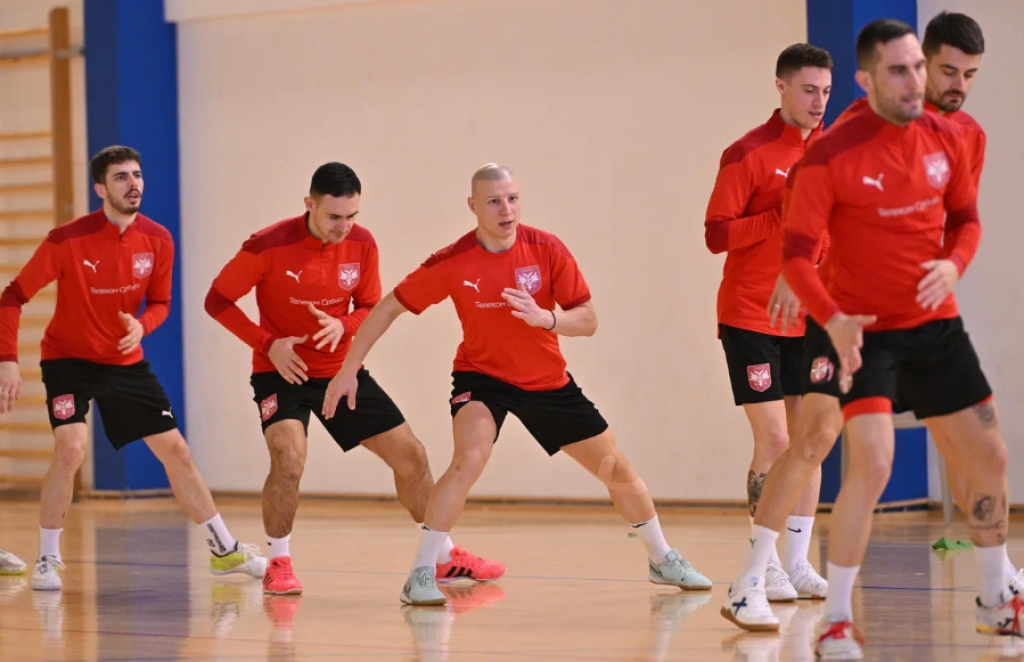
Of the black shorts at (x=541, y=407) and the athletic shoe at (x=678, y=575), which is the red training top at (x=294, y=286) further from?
the athletic shoe at (x=678, y=575)

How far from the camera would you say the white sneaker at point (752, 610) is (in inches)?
170

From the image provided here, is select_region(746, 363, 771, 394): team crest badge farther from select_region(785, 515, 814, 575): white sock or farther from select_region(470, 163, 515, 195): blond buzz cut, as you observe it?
select_region(470, 163, 515, 195): blond buzz cut

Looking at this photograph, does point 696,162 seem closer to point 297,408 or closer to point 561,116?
point 561,116

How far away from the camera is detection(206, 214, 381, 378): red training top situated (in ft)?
19.4

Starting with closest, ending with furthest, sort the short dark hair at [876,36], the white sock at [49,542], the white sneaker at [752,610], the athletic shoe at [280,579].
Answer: the short dark hair at [876,36], the white sneaker at [752,610], the athletic shoe at [280,579], the white sock at [49,542]

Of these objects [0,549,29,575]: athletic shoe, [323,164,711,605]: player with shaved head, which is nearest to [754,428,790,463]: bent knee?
[323,164,711,605]: player with shaved head

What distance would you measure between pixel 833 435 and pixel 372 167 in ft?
19.9

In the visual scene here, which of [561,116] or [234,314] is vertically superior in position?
[561,116]

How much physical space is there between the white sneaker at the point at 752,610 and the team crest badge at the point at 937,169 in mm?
1334

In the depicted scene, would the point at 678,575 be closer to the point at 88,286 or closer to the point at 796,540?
the point at 796,540

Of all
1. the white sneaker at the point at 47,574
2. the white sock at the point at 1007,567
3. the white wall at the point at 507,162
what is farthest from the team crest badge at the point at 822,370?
the white wall at the point at 507,162

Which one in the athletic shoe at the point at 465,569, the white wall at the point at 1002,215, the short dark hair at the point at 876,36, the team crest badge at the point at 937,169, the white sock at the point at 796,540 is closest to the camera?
the short dark hair at the point at 876,36

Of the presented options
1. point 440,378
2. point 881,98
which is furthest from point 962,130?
point 440,378

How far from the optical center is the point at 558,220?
9281 millimetres
